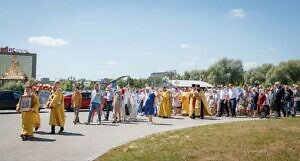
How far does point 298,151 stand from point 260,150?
930 mm

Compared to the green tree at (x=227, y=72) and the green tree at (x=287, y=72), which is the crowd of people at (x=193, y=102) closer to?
the green tree at (x=287, y=72)

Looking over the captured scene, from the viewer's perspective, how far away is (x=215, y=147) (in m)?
11.6

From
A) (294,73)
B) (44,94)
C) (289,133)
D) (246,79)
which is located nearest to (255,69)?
(246,79)

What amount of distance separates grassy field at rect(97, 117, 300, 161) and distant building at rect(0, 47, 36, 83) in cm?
10193

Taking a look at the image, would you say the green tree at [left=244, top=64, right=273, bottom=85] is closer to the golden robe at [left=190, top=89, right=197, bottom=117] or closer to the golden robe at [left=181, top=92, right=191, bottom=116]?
the golden robe at [left=181, top=92, right=191, bottom=116]

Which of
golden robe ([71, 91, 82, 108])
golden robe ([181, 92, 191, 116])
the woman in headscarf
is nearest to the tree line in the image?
golden robe ([181, 92, 191, 116])

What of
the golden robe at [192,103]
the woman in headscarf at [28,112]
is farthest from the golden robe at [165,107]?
the woman in headscarf at [28,112]

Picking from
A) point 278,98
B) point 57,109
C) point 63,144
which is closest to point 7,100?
point 57,109

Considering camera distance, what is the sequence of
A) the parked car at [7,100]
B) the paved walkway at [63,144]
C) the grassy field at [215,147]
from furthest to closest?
the parked car at [7,100], the paved walkway at [63,144], the grassy field at [215,147]

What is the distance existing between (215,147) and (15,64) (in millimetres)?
109494

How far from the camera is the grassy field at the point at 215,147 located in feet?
34.0

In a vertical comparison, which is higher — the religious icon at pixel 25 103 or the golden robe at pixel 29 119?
the religious icon at pixel 25 103

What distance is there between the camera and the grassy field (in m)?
10.4

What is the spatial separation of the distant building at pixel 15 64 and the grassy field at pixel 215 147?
10193 cm
